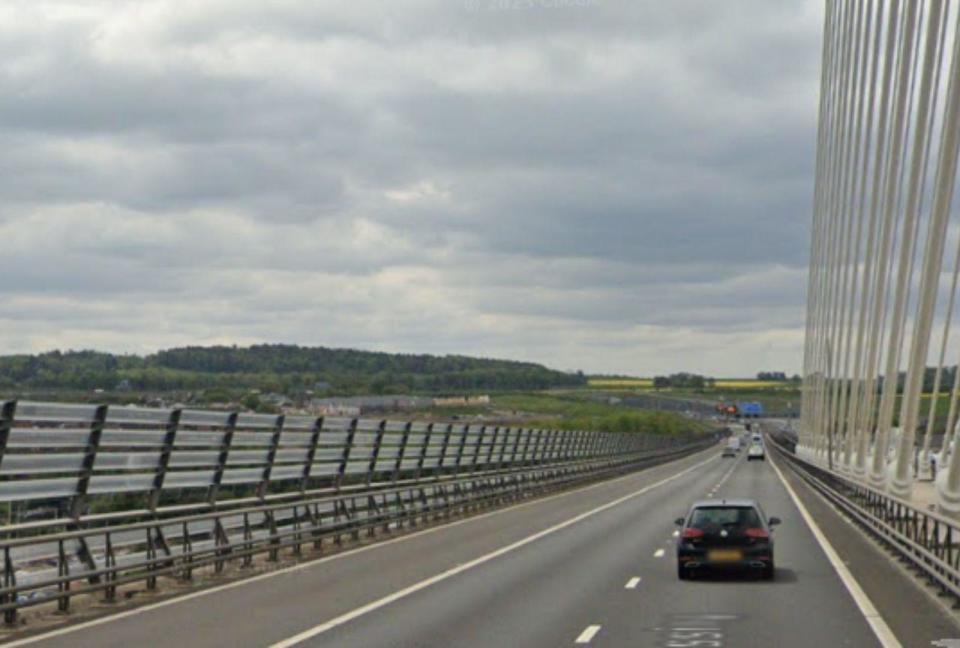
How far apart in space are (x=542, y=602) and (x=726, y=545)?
5.12 metres

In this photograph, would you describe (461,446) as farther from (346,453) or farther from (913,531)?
(913,531)

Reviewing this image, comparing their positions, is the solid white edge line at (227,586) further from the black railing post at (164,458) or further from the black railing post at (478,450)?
the black railing post at (478,450)

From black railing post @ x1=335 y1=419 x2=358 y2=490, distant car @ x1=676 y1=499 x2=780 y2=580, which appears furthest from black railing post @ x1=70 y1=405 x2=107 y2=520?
black railing post @ x1=335 y1=419 x2=358 y2=490

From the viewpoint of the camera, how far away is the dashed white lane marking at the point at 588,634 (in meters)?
17.7

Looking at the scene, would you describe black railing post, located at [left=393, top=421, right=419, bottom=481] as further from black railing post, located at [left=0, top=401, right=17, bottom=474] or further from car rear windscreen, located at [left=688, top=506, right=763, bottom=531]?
black railing post, located at [left=0, top=401, right=17, bottom=474]

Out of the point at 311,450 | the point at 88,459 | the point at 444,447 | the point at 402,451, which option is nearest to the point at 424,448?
the point at 402,451

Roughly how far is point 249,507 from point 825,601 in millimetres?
11547

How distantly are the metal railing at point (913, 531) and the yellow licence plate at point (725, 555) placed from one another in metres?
2.85

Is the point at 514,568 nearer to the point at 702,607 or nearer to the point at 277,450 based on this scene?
the point at 277,450

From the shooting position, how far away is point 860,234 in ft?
202

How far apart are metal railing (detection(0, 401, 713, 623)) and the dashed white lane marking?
6.55 metres

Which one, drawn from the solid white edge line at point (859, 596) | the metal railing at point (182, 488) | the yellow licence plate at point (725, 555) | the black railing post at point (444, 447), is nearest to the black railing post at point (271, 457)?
the metal railing at point (182, 488)

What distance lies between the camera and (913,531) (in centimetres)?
2844

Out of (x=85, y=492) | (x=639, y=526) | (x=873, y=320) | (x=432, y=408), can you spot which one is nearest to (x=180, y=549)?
(x=85, y=492)
